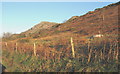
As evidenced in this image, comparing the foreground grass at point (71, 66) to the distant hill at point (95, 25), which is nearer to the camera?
the foreground grass at point (71, 66)

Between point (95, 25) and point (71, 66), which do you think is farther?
point (95, 25)

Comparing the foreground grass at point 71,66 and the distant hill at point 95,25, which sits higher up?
the distant hill at point 95,25

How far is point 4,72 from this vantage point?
845 centimetres

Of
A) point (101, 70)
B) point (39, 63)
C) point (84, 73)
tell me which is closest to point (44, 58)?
point (39, 63)

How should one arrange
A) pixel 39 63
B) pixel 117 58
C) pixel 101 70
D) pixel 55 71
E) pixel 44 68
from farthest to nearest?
pixel 39 63, pixel 44 68, pixel 55 71, pixel 117 58, pixel 101 70

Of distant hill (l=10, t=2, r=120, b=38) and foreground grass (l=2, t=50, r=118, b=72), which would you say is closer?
foreground grass (l=2, t=50, r=118, b=72)

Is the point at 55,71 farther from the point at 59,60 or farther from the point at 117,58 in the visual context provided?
the point at 117,58

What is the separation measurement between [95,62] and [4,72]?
5474 millimetres

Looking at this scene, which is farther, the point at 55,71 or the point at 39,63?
the point at 39,63

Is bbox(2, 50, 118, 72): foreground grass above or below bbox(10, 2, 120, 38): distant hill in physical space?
below

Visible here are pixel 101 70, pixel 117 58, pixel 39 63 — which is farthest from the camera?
pixel 39 63

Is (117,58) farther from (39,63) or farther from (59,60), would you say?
(39,63)

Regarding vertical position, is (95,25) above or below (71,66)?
above

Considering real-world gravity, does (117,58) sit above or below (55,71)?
above
